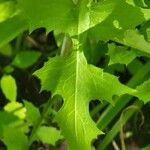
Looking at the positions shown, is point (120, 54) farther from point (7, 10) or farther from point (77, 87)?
point (7, 10)

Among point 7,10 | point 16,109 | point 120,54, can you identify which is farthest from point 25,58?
point 120,54

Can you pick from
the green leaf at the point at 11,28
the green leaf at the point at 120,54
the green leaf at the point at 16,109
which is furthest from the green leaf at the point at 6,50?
the green leaf at the point at 120,54

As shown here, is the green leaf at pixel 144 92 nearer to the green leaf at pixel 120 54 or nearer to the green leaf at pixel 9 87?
the green leaf at pixel 120 54

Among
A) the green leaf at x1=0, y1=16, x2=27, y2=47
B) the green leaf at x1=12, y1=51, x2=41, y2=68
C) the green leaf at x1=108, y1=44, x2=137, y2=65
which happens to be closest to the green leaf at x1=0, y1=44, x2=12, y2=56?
the green leaf at x1=12, y1=51, x2=41, y2=68

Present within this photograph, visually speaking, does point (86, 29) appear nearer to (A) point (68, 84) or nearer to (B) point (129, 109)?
(A) point (68, 84)

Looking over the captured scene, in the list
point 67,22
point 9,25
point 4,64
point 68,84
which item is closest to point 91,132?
point 68,84

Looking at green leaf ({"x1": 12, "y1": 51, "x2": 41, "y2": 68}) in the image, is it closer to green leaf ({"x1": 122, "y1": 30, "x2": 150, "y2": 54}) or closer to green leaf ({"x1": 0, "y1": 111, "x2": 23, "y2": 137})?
green leaf ({"x1": 0, "y1": 111, "x2": 23, "y2": 137})
